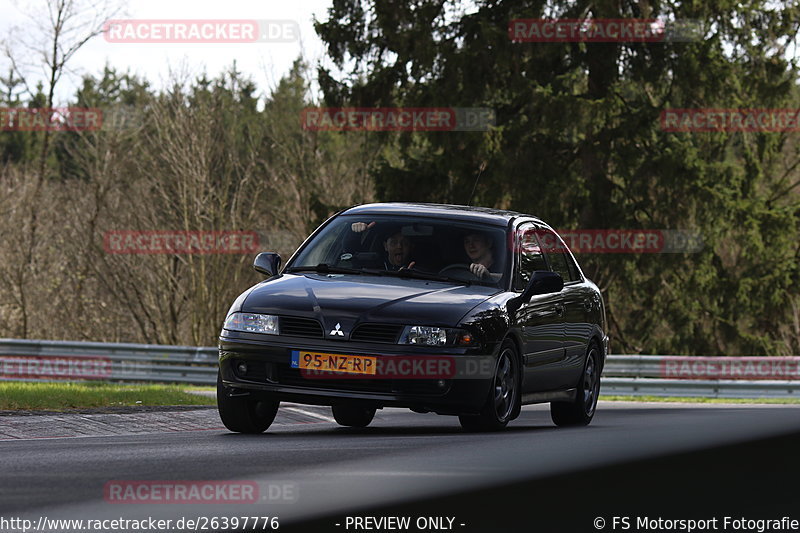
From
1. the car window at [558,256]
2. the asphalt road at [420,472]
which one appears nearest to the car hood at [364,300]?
the asphalt road at [420,472]

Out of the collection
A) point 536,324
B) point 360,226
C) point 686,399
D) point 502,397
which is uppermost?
point 360,226

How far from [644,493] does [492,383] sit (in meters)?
3.02

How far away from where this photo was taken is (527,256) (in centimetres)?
1233

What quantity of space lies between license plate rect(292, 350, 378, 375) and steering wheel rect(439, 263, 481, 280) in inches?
55.4

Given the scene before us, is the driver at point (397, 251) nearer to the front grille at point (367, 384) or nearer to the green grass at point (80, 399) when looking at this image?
the front grille at point (367, 384)

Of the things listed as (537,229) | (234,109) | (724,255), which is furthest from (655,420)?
(234,109)

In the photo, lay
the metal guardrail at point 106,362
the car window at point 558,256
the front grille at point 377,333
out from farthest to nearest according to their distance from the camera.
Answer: the metal guardrail at point 106,362
the car window at point 558,256
the front grille at point 377,333

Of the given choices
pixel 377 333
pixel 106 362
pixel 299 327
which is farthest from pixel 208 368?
pixel 377 333

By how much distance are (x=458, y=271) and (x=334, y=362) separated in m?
1.64

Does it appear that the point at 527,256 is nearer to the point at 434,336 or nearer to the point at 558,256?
the point at 558,256

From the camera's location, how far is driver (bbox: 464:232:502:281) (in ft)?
38.1

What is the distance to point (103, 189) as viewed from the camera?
4328cm

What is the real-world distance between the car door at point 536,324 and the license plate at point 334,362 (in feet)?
5.04

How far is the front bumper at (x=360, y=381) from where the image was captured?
10.4 m
